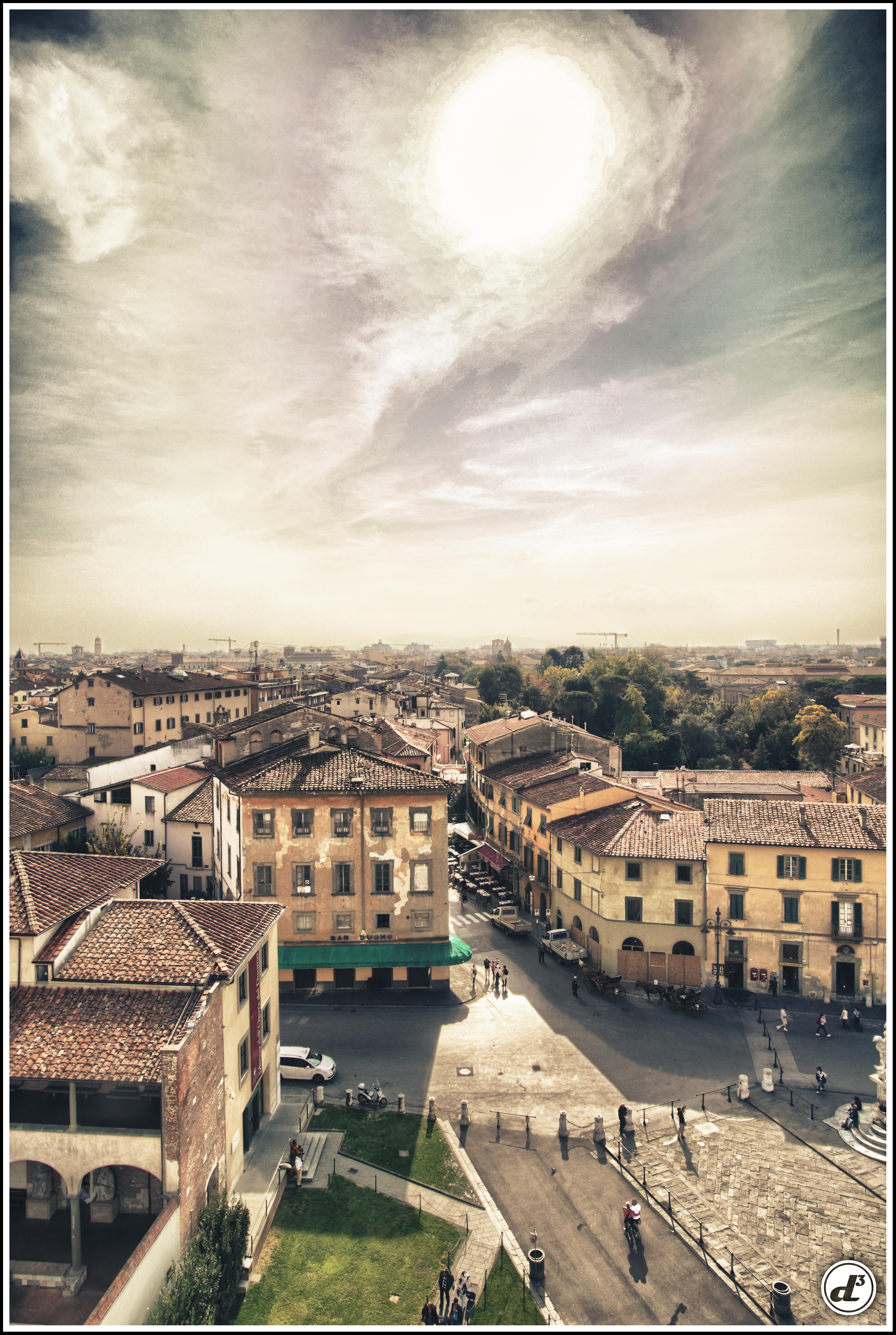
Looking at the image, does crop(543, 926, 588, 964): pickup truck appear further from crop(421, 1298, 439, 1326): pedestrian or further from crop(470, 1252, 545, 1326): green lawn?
crop(421, 1298, 439, 1326): pedestrian

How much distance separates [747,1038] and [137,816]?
38204 millimetres

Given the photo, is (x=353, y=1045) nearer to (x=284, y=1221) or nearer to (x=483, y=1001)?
(x=483, y=1001)

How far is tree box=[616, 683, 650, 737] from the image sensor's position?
318 ft

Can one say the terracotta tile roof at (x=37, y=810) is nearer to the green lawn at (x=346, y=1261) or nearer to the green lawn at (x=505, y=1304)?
the green lawn at (x=346, y=1261)

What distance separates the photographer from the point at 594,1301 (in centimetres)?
1762

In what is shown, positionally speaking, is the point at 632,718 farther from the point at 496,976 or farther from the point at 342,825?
the point at 342,825

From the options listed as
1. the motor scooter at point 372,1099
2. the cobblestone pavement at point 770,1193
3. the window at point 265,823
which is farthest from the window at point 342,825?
the cobblestone pavement at point 770,1193

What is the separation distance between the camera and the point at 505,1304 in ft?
57.3

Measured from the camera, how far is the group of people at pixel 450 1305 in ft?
54.5

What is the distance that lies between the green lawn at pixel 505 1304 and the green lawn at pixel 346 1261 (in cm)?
51

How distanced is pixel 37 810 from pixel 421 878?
84.9ft

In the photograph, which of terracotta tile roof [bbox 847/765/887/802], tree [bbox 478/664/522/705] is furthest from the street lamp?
tree [bbox 478/664/522/705]

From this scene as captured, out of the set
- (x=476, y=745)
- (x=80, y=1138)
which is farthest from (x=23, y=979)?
(x=476, y=745)

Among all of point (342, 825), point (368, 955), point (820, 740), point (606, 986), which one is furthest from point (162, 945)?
point (820, 740)
